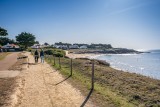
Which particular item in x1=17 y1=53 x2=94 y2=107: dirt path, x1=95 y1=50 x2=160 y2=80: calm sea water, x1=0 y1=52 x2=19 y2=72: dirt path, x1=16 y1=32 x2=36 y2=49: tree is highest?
x1=16 y1=32 x2=36 y2=49: tree

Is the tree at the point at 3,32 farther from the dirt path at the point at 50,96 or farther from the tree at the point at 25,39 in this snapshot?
the tree at the point at 25,39

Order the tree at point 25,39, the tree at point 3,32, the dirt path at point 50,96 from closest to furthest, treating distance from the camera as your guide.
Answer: the dirt path at point 50,96, the tree at point 3,32, the tree at point 25,39

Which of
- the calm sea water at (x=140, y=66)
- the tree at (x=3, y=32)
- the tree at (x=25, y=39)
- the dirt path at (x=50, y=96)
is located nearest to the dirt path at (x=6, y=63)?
the tree at (x=3, y=32)

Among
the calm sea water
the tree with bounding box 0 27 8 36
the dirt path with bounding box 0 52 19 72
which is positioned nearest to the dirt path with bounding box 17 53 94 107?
the dirt path with bounding box 0 52 19 72

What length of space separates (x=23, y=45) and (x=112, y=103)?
95.8 m

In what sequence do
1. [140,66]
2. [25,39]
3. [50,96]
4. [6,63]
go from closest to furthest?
[50,96] < [6,63] < [140,66] < [25,39]

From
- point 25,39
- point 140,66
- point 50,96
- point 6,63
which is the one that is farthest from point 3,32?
point 25,39

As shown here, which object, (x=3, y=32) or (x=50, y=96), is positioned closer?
(x=50, y=96)

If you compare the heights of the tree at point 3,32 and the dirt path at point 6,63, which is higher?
the tree at point 3,32

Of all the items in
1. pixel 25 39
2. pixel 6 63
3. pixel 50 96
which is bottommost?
pixel 6 63

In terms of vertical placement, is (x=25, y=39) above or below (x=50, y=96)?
above

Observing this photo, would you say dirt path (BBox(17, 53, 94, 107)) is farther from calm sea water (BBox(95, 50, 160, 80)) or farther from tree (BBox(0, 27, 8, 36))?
tree (BBox(0, 27, 8, 36))

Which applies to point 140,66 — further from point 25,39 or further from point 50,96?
point 25,39

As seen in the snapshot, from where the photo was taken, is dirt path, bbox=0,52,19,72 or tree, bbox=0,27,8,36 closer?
dirt path, bbox=0,52,19,72
